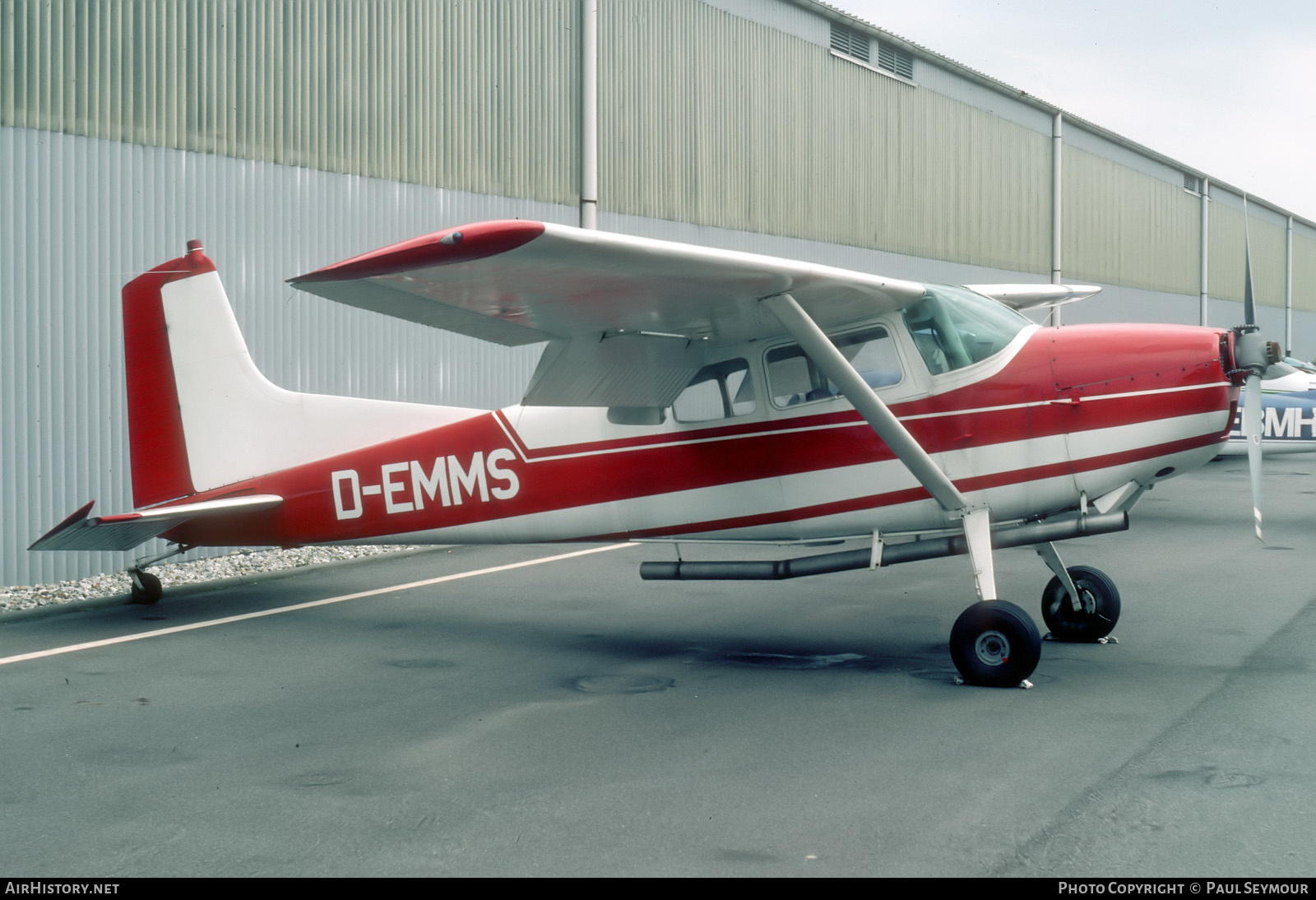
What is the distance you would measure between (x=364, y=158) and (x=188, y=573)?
15.6ft

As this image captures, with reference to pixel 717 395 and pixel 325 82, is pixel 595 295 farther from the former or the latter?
pixel 325 82

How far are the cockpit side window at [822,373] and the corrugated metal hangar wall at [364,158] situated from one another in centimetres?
639

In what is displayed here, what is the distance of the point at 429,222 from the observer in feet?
41.4

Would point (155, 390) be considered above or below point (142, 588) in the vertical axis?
above

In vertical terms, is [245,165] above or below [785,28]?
below

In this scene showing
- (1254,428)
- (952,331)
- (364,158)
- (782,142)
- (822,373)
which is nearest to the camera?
(1254,428)

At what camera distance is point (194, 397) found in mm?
8141

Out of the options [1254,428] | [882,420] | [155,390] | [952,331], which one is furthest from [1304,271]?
[155,390]

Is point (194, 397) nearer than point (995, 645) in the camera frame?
No

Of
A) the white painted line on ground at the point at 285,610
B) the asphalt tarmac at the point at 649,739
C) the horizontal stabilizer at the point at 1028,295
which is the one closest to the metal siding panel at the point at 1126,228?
the horizontal stabilizer at the point at 1028,295

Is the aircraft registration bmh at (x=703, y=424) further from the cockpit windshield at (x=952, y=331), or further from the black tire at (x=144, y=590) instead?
the black tire at (x=144, y=590)

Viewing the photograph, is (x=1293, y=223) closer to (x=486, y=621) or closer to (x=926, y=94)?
(x=926, y=94)

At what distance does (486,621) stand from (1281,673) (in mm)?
5052
